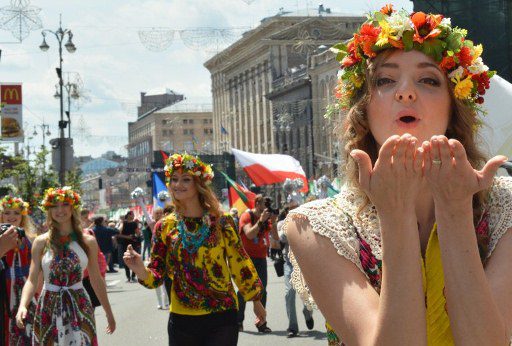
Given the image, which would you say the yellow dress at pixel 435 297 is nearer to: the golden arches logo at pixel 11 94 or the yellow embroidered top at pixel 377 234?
the yellow embroidered top at pixel 377 234

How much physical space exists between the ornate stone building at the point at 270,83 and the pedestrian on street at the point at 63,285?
64.1m

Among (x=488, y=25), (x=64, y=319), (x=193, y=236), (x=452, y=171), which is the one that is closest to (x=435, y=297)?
(x=452, y=171)

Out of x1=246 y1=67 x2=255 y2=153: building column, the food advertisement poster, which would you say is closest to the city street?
the food advertisement poster

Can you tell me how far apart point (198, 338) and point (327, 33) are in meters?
70.8

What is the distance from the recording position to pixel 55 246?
858 centimetres

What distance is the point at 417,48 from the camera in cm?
269

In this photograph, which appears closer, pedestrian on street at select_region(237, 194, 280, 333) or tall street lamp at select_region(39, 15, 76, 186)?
pedestrian on street at select_region(237, 194, 280, 333)

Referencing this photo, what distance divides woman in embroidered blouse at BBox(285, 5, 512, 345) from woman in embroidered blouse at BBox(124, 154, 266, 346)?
11.9 ft

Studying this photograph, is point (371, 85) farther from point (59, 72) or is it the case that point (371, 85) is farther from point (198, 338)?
point (59, 72)

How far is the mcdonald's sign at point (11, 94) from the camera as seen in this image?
32188 millimetres

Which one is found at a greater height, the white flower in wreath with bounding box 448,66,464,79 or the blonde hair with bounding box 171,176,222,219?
the white flower in wreath with bounding box 448,66,464,79

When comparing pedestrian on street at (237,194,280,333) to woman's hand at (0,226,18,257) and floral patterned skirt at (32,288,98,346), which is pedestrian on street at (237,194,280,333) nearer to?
floral patterned skirt at (32,288,98,346)

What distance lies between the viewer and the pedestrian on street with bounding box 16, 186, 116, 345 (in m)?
8.09

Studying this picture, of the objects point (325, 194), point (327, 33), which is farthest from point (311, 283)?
point (327, 33)
